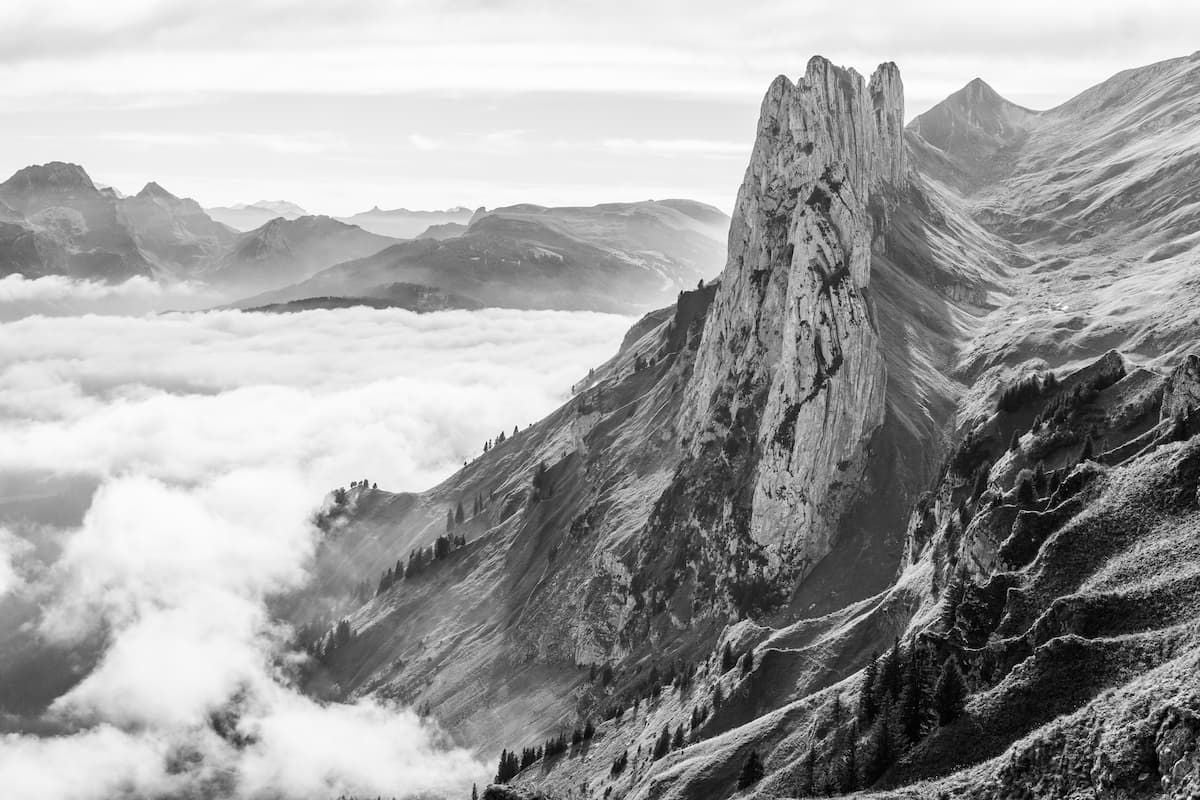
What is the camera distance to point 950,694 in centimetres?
9250

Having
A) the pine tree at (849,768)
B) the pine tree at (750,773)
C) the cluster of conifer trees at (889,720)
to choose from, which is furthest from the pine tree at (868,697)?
the pine tree at (750,773)

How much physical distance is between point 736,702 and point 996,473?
5236 centimetres

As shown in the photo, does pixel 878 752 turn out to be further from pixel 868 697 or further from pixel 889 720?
pixel 868 697

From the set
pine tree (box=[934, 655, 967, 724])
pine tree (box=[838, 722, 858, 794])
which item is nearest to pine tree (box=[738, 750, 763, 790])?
pine tree (box=[838, 722, 858, 794])

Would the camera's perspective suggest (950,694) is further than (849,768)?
No

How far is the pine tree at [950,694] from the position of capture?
9131 cm

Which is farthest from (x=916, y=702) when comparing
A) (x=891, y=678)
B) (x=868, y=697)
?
(x=868, y=697)

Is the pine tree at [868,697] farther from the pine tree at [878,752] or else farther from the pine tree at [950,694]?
the pine tree at [950,694]

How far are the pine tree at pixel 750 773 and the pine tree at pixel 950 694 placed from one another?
31.4 metres

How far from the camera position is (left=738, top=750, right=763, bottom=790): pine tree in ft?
387

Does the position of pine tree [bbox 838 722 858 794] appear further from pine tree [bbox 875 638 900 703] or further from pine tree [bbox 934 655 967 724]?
pine tree [bbox 934 655 967 724]

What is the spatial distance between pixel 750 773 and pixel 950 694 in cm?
3365

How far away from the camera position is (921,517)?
190 metres

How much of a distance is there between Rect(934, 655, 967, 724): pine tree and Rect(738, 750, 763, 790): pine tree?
31.4 metres
